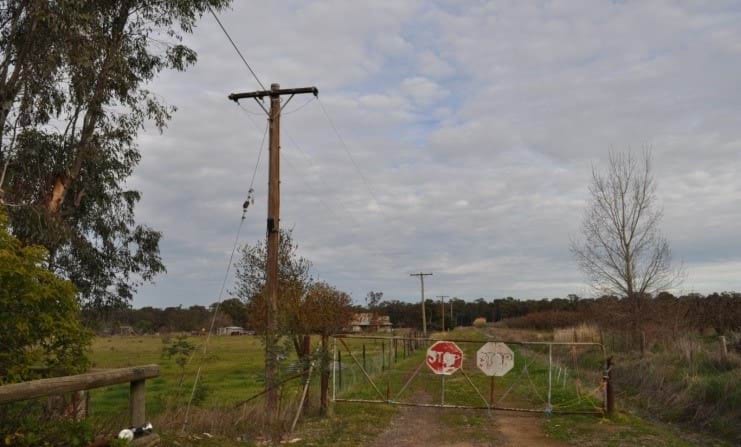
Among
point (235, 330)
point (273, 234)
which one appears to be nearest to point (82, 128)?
point (273, 234)

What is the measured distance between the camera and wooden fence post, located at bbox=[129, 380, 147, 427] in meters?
6.49

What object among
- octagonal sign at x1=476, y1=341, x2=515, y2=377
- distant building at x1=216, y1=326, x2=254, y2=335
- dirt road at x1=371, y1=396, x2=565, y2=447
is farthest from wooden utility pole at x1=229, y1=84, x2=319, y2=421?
octagonal sign at x1=476, y1=341, x2=515, y2=377

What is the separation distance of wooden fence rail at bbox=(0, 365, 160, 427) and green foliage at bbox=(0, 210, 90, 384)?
0.63 m

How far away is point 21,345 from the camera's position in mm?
6367

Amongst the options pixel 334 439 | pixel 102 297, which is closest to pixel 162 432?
pixel 334 439

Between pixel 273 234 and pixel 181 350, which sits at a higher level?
pixel 273 234

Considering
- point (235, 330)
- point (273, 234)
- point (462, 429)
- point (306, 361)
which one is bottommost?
point (462, 429)

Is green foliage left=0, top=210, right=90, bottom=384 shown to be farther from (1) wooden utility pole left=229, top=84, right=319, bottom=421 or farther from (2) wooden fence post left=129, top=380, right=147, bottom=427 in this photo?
(1) wooden utility pole left=229, top=84, right=319, bottom=421

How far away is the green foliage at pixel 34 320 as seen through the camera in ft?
20.3

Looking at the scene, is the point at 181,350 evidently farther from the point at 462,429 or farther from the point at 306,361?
the point at 462,429

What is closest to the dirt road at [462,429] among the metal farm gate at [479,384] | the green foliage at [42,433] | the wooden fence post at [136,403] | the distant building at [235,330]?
the metal farm gate at [479,384]

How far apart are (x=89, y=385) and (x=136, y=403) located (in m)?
0.98

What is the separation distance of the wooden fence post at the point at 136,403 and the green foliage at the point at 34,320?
57 centimetres

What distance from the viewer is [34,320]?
6.38 metres
